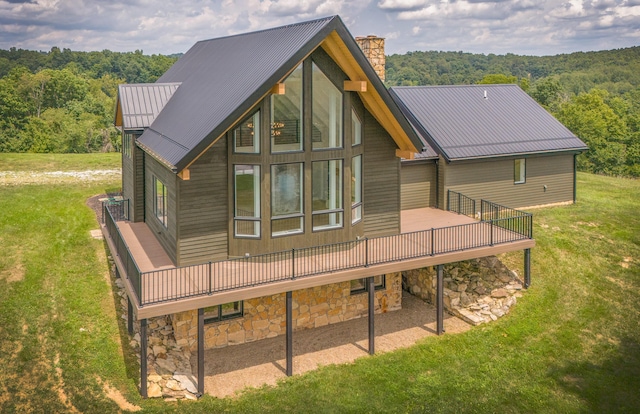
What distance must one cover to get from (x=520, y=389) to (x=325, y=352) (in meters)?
4.78

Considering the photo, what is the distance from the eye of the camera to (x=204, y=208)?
1429 cm

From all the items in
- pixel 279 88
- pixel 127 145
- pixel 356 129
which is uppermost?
pixel 279 88

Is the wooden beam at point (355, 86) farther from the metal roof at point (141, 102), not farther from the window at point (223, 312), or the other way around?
the metal roof at point (141, 102)

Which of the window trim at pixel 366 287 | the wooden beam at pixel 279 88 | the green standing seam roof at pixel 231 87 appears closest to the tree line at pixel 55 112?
the green standing seam roof at pixel 231 87

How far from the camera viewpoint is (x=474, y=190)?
22750 mm

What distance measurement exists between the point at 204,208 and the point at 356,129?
15.1ft

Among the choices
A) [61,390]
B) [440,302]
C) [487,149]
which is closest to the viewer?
[61,390]

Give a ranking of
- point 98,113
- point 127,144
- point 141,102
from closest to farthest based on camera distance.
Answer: point 141,102 → point 127,144 → point 98,113

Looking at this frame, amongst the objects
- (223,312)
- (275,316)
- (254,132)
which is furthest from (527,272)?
(254,132)

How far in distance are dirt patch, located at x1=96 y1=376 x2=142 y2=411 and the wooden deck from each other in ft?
6.54

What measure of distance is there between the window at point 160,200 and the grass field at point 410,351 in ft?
9.76

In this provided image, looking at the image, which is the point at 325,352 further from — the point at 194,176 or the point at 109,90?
the point at 109,90

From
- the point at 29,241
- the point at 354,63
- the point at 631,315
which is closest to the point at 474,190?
the point at 631,315

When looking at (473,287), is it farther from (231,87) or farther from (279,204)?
(231,87)
